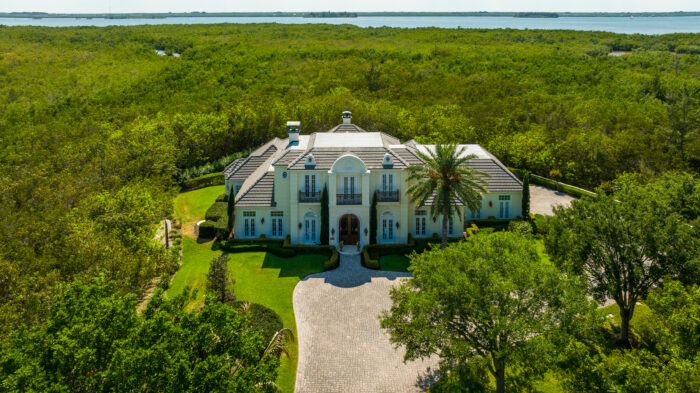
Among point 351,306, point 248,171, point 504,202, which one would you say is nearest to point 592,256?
point 351,306

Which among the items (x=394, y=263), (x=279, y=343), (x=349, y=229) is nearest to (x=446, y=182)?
(x=394, y=263)

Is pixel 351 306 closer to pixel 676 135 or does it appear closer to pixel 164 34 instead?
pixel 676 135

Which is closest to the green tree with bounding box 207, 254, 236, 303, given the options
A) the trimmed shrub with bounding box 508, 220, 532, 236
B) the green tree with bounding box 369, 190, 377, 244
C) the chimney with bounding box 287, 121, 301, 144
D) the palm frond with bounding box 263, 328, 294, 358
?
the palm frond with bounding box 263, 328, 294, 358

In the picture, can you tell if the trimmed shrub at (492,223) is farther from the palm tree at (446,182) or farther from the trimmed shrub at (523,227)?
the palm tree at (446,182)

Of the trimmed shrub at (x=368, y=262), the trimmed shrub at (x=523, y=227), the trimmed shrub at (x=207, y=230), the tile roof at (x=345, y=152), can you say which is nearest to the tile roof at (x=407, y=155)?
the tile roof at (x=345, y=152)

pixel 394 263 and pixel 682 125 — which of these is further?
pixel 682 125

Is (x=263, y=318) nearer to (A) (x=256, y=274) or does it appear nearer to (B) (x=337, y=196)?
(A) (x=256, y=274)

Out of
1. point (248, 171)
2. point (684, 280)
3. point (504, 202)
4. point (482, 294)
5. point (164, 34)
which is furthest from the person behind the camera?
point (164, 34)
